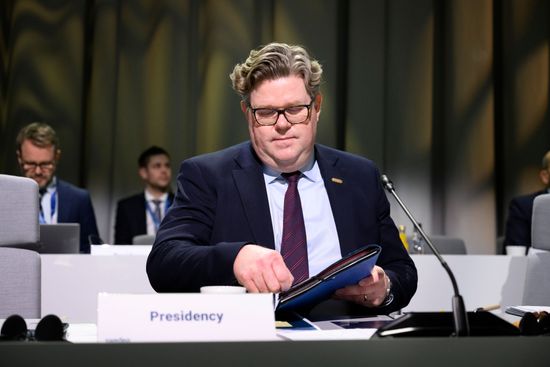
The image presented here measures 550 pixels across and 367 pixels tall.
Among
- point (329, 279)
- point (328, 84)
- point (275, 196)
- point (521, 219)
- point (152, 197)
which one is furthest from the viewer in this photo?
point (328, 84)

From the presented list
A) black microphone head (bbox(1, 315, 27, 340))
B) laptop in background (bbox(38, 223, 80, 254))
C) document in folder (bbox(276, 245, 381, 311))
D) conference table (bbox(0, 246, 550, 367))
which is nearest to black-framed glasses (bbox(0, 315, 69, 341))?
black microphone head (bbox(1, 315, 27, 340))

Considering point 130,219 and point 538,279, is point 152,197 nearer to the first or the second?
point 130,219

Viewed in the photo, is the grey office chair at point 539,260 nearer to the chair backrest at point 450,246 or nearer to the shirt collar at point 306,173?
the shirt collar at point 306,173

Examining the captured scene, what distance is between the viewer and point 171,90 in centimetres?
699

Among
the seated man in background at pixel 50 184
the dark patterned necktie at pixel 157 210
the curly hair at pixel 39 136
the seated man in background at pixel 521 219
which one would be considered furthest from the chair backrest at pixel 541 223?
the dark patterned necktie at pixel 157 210

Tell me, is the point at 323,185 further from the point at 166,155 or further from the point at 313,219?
the point at 166,155

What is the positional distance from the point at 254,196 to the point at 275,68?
0.35 m

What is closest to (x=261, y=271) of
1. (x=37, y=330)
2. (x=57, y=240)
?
(x=37, y=330)

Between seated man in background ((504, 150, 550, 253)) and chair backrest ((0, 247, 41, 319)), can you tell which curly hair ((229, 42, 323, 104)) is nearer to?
chair backrest ((0, 247, 41, 319))

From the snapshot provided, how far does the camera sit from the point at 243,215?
2141mm

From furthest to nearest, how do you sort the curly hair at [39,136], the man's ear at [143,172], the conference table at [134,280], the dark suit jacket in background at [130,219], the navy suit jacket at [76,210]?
the man's ear at [143,172] → the dark suit jacket in background at [130,219] → the navy suit jacket at [76,210] → the curly hair at [39,136] → the conference table at [134,280]

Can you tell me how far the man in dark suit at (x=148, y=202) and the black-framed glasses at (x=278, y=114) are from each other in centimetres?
426

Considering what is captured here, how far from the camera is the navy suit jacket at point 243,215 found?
2027 mm

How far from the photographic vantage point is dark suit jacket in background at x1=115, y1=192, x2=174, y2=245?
20.7ft
